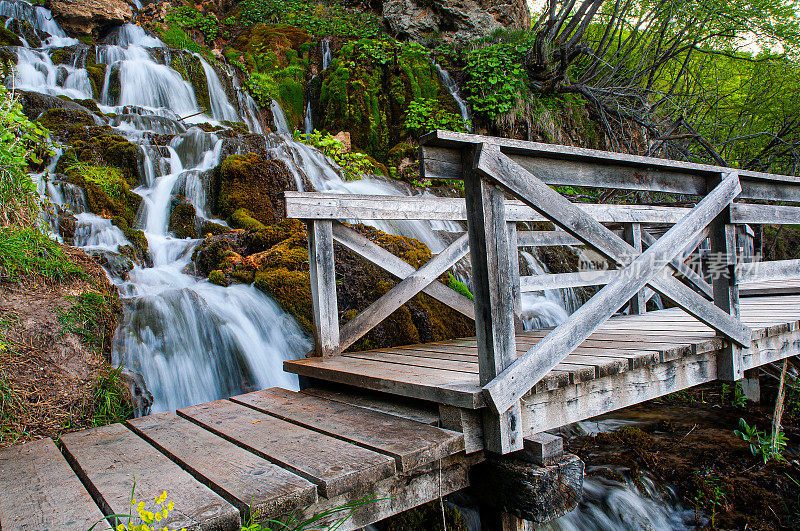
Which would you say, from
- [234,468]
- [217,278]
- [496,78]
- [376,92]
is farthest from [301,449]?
[496,78]

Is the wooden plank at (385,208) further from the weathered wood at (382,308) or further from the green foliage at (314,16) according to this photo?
the green foliage at (314,16)

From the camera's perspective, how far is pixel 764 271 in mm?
3906

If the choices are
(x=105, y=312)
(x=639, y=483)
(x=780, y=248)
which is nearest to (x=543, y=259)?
(x=639, y=483)

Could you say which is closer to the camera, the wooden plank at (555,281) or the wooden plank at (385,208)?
the wooden plank at (385,208)

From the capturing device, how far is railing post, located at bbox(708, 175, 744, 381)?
11.8ft

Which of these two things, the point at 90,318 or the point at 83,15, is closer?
the point at 90,318

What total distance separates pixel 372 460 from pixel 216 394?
2.44 metres

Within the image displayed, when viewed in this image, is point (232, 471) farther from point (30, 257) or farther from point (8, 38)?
point (8, 38)

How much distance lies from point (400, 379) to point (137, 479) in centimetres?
137

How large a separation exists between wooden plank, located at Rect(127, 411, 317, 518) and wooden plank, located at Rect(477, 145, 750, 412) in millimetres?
990

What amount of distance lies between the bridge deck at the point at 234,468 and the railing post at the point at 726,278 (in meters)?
2.28

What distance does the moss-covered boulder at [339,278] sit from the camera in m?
4.91

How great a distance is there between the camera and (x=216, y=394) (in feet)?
13.5

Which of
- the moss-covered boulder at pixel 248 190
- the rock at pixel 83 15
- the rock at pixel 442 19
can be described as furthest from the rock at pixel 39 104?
the rock at pixel 442 19
